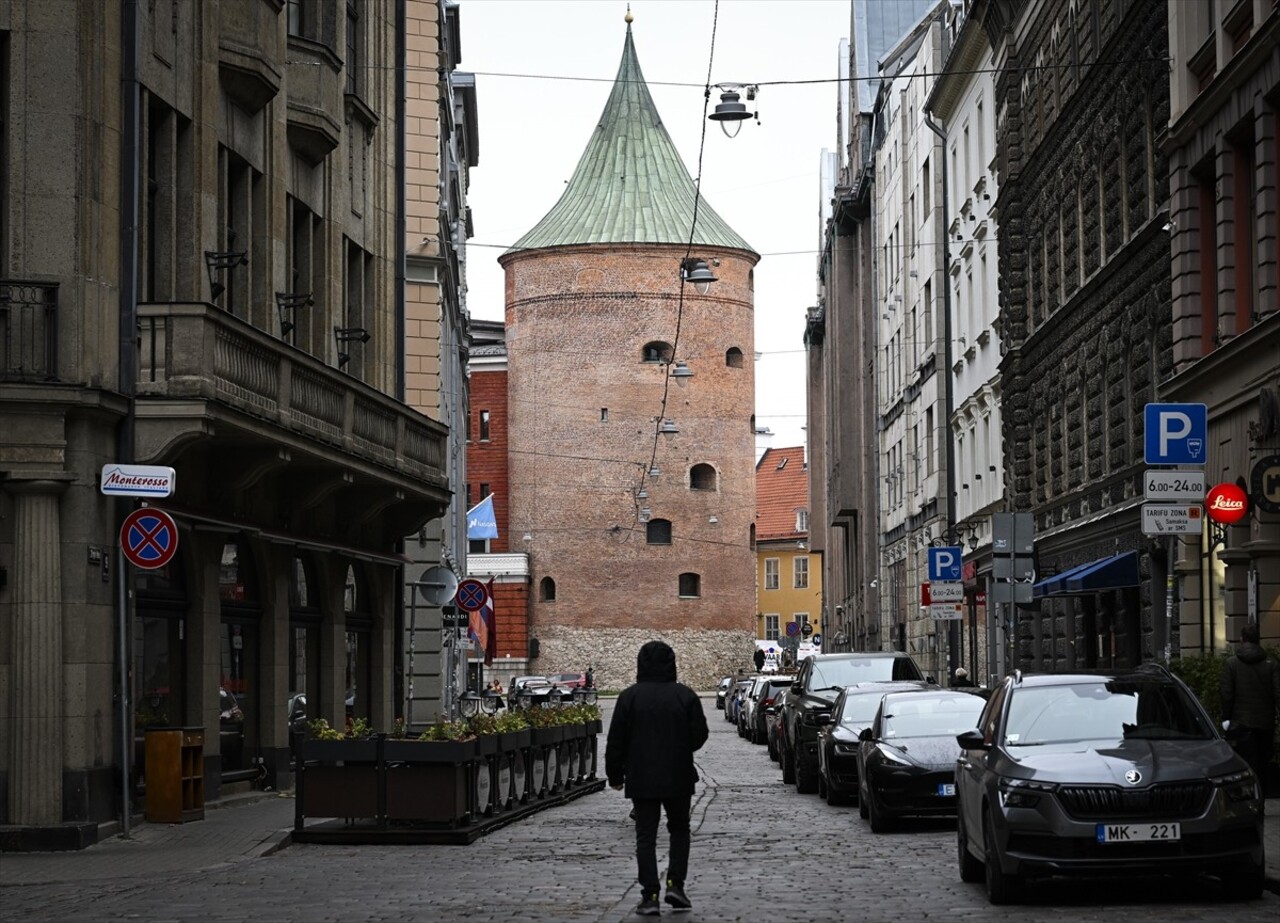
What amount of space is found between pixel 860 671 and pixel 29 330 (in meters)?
14.4

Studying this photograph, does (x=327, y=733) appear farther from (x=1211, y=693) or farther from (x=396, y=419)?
(x=396, y=419)

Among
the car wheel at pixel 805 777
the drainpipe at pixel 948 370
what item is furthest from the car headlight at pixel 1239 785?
the drainpipe at pixel 948 370

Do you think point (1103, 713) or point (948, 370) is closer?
point (1103, 713)

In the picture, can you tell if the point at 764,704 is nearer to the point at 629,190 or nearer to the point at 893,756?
the point at 893,756

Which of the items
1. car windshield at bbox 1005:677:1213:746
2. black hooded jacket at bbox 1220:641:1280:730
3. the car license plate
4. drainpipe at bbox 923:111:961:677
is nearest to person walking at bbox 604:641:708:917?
car windshield at bbox 1005:677:1213:746

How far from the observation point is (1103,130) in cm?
3284

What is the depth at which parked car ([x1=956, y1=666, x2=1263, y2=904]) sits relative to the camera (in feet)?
43.7

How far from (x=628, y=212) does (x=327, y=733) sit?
7576cm

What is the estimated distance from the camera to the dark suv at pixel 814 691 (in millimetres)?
27719

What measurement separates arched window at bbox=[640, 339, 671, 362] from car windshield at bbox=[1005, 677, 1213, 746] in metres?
79.5

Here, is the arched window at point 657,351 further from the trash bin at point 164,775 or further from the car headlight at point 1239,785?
the car headlight at point 1239,785

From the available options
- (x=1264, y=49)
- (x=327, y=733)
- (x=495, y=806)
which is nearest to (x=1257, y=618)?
(x=1264, y=49)

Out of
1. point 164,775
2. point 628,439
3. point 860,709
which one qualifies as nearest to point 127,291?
point 164,775

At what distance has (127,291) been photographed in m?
20.4
